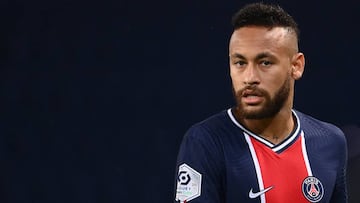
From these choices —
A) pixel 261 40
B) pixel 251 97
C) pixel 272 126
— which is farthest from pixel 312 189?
pixel 261 40

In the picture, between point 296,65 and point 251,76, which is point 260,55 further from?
point 296,65

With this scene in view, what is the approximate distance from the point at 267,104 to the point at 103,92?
3.67ft

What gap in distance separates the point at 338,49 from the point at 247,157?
4.08ft

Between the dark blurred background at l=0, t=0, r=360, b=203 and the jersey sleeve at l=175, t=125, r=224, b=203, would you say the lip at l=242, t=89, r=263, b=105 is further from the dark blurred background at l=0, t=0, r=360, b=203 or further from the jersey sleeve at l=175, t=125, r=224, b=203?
the dark blurred background at l=0, t=0, r=360, b=203

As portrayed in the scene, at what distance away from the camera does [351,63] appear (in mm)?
3549

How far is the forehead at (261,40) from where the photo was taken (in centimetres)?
242

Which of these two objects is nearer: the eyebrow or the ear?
the eyebrow

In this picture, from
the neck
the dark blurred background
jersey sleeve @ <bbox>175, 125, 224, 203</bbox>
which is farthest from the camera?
the dark blurred background

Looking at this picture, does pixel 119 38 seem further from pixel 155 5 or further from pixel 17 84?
pixel 17 84

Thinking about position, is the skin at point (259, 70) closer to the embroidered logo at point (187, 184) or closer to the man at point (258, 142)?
the man at point (258, 142)

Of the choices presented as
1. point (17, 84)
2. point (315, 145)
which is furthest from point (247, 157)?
point (17, 84)

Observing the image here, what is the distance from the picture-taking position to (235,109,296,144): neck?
8.23ft

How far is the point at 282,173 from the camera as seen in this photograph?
8.07ft

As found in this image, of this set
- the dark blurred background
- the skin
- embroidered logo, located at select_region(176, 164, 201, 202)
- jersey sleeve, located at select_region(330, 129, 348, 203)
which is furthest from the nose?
the dark blurred background
